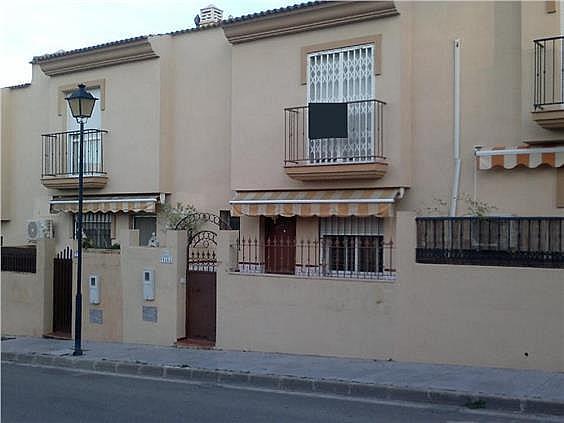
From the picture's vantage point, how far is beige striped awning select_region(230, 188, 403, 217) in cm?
1445

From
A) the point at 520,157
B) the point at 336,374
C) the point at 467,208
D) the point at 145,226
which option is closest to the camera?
the point at 336,374

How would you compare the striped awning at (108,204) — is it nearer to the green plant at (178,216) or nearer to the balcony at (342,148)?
the green plant at (178,216)

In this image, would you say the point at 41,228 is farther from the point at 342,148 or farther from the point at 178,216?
the point at 342,148

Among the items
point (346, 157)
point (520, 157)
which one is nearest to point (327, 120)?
point (346, 157)

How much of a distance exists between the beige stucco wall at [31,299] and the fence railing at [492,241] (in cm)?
903

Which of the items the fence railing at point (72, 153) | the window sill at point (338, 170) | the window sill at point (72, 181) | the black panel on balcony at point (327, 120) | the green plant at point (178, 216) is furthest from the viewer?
the fence railing at point (72, 153)

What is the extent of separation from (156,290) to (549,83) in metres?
8.19

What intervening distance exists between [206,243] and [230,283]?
2.11 metres

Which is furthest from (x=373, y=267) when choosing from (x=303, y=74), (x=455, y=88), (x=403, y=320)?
(x=303, y=74)

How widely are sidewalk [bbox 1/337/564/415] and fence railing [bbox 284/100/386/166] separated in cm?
418

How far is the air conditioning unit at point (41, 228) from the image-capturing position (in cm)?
2058

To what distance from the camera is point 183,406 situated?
966 cm

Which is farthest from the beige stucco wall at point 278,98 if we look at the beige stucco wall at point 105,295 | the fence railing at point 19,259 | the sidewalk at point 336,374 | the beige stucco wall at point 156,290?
the fence railing at point 19,259

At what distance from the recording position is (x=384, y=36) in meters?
14.6
